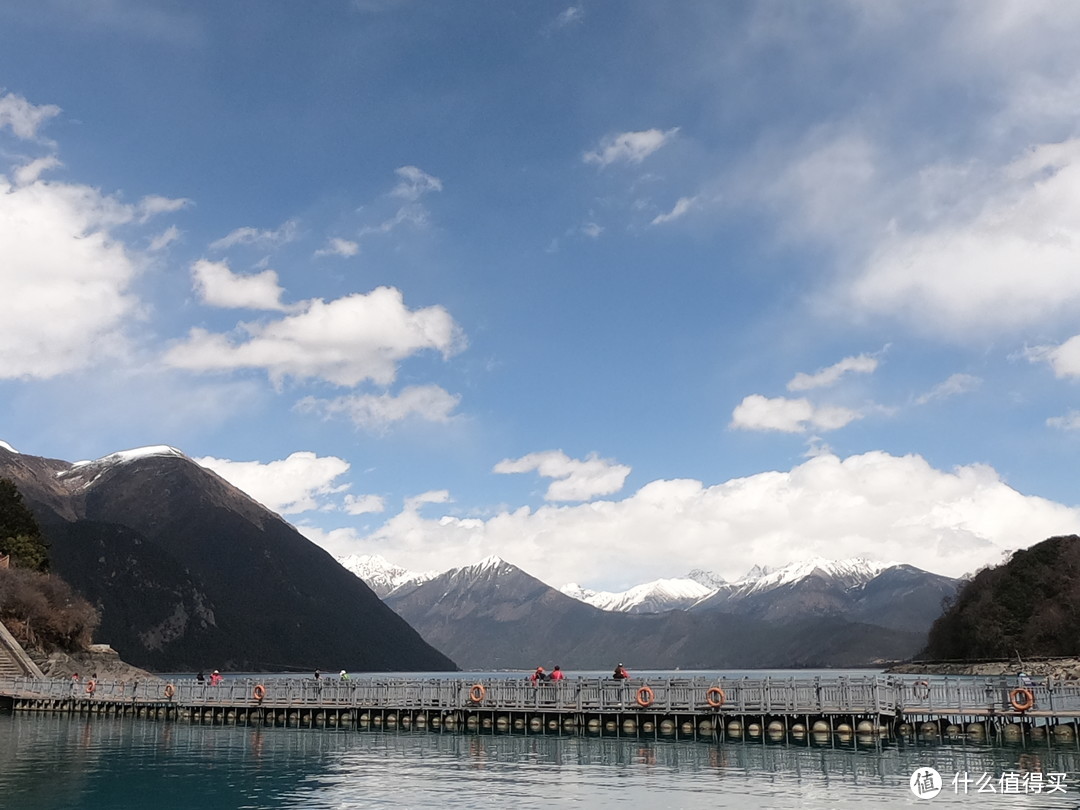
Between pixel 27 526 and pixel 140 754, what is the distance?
95.6 m

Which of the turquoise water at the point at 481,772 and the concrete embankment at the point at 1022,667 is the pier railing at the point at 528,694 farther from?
the concrete embankment at the point at 1022,667

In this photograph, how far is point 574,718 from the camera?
64.2 metres

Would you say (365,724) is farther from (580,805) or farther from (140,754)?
(580,805)

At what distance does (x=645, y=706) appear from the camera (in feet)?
203

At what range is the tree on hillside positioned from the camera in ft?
414

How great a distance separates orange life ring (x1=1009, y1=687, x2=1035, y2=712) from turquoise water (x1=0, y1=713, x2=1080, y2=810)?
7.92 ft

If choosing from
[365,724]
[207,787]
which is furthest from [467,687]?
[207,787]

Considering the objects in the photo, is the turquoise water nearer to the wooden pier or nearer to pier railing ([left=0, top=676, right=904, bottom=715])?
the wooden pier

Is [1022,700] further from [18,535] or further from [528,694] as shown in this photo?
[18,535]

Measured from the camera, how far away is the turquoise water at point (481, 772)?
3522 centimetres

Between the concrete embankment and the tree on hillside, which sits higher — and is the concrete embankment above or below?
below

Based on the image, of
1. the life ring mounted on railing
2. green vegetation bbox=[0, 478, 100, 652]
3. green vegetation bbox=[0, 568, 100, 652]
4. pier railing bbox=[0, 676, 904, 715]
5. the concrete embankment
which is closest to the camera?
pier railing bbox=[0, 676, 904, 715]

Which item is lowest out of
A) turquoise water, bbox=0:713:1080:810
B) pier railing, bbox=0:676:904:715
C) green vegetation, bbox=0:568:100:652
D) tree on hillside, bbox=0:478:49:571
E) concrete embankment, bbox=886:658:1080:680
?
concrete embankment, bbox=886:658:1080:680

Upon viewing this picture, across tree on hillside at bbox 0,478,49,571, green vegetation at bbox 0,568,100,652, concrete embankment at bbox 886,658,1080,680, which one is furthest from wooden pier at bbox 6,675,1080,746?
concrete embankment at bbox 886,658,1080,680
